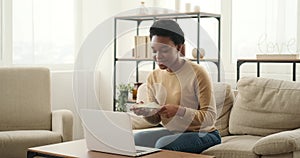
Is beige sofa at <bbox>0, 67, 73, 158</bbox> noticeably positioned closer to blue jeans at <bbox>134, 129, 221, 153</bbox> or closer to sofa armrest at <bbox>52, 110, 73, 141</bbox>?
sofa armrest at <bbox>52, 110, 73, 141</bbox>

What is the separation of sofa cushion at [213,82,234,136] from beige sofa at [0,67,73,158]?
1.16m

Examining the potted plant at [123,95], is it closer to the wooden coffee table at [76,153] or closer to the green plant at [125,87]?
the green plant at [125,87]

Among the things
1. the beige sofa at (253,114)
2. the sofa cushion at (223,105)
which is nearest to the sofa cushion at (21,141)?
the beige sofa at (253,114)

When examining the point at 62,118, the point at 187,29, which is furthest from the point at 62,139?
the point at 187,29

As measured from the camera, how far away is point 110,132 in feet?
7.88

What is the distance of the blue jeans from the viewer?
2.71 m

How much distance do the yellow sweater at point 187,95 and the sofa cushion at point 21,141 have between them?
3.65 ft

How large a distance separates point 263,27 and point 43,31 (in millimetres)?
2080

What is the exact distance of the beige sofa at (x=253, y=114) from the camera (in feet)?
9.93

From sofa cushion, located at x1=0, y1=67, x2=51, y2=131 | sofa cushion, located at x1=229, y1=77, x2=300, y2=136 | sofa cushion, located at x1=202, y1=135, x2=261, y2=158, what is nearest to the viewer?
sofa cushion, located at x1=202, y1=135, x2=261, y2=158

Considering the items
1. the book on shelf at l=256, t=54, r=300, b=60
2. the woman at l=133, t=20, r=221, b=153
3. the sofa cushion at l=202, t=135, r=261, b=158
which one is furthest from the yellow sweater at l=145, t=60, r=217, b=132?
the book on shelf at l=256, t=54, r=300, b=60

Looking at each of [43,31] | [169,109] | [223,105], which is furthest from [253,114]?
[43,31]

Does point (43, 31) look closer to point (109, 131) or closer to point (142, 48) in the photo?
point (142, 48)

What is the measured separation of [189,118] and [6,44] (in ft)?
7.93
